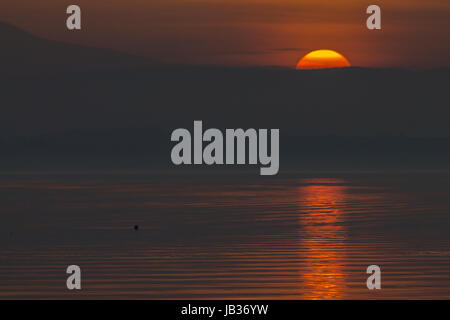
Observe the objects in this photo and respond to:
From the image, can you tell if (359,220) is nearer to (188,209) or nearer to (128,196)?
(188,209)

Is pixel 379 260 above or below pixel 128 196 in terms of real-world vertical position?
below

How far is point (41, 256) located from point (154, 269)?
20.0 feet

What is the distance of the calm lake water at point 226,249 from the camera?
30.0 m

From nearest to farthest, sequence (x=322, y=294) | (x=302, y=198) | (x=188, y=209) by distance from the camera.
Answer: (x=322, y=294) → (x=188, y=209) → (x=302, y=198)

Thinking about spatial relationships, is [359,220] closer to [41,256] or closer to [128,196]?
[41,256]

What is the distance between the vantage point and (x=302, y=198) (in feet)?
272

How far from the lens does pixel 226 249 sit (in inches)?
1633

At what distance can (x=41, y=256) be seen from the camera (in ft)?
128

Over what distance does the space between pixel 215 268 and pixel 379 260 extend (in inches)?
230

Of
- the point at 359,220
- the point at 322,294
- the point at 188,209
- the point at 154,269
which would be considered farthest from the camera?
the point at 188,209

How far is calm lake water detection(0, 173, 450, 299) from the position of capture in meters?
30.0
